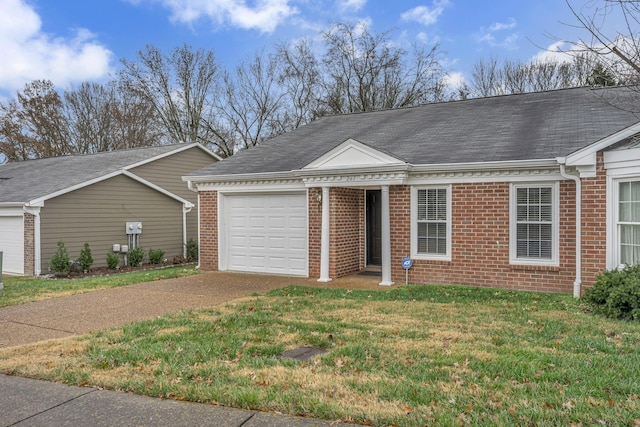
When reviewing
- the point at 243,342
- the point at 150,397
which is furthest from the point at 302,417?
the point at 243,342

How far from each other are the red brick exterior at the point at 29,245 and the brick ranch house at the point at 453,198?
5.04 meters

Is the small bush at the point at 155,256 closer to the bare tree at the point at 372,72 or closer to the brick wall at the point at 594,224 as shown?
the brick wall at the point at 594,224

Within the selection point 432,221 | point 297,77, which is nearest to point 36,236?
point 432,221

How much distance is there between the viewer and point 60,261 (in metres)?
14.4

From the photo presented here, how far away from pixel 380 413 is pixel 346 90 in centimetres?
2822

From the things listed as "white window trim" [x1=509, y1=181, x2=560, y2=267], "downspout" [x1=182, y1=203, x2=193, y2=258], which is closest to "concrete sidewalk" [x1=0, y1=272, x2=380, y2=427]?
"white window trim" [x1=509, y1=181, x2=560, y2=267]

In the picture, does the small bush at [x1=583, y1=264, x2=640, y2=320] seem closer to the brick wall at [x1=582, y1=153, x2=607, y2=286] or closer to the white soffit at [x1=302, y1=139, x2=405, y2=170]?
the brick wall at [x1=582, y1=153, x2=607, y2=286]

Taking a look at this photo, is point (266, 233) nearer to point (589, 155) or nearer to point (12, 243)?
point (589, 155)

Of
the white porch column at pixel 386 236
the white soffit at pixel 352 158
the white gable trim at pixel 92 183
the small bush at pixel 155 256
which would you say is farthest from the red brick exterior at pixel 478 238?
the white gable trim at pixel 92 183

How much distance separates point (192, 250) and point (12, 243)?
5.77m

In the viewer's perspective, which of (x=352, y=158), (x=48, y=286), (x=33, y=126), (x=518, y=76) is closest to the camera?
(x=352, y=158)

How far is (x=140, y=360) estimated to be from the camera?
5402 mm

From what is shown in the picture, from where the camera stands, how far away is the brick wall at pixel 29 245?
14.4 m

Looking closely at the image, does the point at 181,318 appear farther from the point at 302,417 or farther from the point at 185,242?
the point at 185,242
